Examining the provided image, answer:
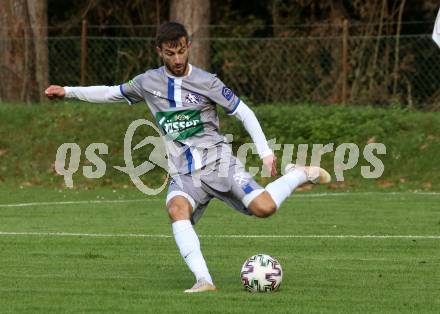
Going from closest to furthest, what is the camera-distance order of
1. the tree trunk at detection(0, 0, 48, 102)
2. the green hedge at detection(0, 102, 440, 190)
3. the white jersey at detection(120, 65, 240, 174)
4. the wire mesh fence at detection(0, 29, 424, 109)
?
the white jersey at detection(120, 65, 240, 174), the green hedge at detection(0, 102, 440, 190), the wire mesh fence at detection(0, 29, 424, 109), the tree trunk at detection(0, 0, 48, 102)

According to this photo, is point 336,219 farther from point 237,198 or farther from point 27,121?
point 27,121

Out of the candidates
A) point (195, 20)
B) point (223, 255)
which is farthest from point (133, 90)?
point (195, 20)

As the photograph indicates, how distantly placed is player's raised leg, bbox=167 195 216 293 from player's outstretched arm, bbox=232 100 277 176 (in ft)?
2.19

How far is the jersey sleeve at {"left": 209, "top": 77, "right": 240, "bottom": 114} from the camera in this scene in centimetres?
938

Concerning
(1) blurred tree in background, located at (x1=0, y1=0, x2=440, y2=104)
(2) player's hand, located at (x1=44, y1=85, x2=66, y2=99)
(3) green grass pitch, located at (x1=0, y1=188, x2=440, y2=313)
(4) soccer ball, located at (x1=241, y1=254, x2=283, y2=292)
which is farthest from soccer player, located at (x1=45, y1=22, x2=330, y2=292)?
(1) blurred tree in background, located at (x1=0, y1=0, x2=440, y2=104)

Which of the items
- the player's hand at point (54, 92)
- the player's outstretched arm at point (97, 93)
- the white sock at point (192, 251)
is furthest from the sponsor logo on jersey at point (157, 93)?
the white sock at point (192, 251)

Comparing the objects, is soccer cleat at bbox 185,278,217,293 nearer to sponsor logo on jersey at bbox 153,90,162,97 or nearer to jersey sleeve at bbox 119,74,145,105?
sponsor logo on jersey at bbox 153,90,162,97

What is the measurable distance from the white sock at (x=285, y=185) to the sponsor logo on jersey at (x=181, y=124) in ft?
2.28

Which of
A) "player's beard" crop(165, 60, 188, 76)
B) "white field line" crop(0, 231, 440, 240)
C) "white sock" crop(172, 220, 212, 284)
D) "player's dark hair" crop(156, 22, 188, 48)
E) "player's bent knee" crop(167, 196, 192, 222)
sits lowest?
"white field line" crop(0, 231, 440, 240)

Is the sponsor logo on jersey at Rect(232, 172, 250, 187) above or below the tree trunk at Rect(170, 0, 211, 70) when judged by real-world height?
below

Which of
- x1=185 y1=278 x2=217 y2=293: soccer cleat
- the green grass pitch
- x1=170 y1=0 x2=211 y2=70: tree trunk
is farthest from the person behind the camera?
x1=170 y1=0 x2=211 y2=70: tree trunk

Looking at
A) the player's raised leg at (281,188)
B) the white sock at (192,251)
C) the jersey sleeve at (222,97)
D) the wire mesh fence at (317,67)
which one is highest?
the wire mesh fence at (317,67)

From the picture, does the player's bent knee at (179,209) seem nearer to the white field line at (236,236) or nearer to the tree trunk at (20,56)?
the white field line at (236,236)

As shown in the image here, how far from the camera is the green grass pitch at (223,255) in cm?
850
